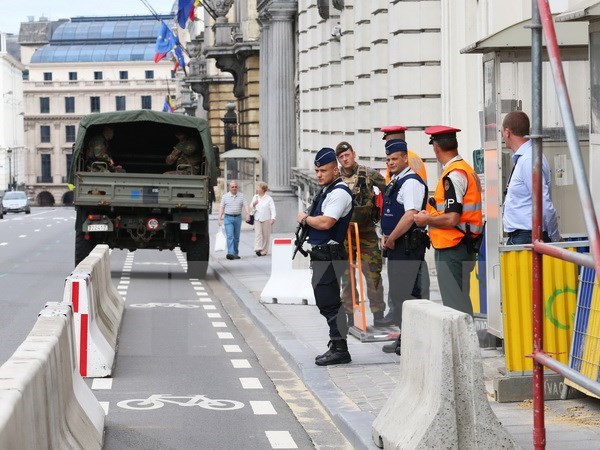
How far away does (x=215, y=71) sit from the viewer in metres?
70.6

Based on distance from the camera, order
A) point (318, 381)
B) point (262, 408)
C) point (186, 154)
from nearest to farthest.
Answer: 1. point (262, 408)
2. point (318, 381)
3. point (186, 154)

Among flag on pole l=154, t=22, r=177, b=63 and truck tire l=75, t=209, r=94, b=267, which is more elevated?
flag on pole l=154, t=22, r=177, b=63

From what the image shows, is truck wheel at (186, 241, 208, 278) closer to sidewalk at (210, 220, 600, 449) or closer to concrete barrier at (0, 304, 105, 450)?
sidewalk at (210, 220, 600, 449)

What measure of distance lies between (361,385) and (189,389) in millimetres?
1435

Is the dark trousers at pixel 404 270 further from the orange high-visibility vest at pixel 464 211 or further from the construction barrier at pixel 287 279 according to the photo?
the construction barrier at pixel 287 279

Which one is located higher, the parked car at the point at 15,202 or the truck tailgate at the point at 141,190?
the truck tailgate at the point at 141,190

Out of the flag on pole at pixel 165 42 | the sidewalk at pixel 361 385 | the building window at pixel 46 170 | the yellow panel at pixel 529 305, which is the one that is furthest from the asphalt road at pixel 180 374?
the building window at pixel 46 170

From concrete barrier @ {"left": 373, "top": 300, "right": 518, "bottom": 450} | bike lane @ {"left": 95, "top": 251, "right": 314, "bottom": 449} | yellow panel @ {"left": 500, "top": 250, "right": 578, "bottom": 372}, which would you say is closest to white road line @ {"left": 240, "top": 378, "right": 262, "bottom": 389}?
bike lane @ {"left": 95, "top": 251, "right": 314, "bottom": 449}

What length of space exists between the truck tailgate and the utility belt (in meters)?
13.7

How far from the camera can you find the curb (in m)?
9.43

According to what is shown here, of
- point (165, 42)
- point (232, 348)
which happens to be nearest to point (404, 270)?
point (232, 348)

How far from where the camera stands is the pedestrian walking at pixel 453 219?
1194 cm

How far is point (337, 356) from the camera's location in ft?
41.5

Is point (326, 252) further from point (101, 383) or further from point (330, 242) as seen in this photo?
point (101, 383)
